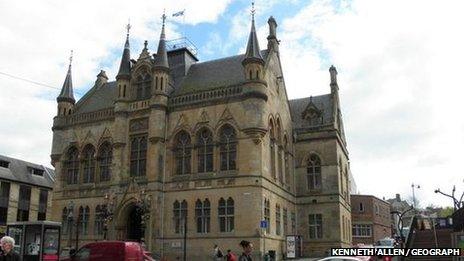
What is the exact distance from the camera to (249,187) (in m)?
36.3

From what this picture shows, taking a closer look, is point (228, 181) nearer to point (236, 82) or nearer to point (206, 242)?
point (206, 242)

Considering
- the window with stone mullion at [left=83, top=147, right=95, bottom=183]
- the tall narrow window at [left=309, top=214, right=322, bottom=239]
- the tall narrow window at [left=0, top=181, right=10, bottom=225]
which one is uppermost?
the window with stone mullion at [left=83, top=147, right=95, bottom=183]

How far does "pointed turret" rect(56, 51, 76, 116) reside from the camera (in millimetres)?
47906

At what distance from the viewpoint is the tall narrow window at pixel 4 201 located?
2320 inches

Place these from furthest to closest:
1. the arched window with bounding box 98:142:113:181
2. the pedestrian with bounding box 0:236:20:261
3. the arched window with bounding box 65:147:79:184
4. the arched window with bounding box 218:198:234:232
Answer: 1. the arched window with bounding box 65:147:79:184
2. the arched window with bounding box 98:142:113:181
3. the arched window with bounding box 218:198:234:232
4. the pedestrian with bounding box 0:236:20:261

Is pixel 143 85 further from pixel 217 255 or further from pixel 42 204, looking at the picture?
pixel 42 204

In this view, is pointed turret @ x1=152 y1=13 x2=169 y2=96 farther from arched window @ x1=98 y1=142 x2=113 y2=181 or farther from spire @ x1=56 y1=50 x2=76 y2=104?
spire @ x1=56 y1=50 x2=76 y2=104

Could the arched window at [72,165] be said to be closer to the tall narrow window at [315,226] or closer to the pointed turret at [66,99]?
the pointed turret at [66,99]

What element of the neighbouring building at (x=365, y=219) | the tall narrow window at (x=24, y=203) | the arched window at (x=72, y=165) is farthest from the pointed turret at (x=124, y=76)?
the neighbouring building at (x=365, y=219)

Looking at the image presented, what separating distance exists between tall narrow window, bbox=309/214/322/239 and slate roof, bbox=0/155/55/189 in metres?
37.9

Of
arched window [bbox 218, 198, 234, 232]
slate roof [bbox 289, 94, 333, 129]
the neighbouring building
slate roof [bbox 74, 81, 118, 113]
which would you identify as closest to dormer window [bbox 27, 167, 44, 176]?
slate roof [bbox 74, 81, 118, 113]

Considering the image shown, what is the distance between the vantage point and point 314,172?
157 feet

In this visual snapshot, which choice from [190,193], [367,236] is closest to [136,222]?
[190,193]

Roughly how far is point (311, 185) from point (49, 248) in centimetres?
2745
